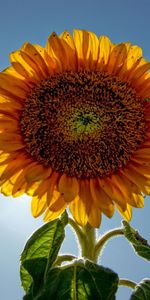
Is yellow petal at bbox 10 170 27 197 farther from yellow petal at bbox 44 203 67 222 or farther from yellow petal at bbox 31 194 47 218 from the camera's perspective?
yellow petal at bbox 44 203 67 222

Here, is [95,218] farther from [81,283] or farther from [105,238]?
[81,283]

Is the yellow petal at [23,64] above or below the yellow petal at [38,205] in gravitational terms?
above

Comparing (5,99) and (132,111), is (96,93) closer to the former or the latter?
(132,111)

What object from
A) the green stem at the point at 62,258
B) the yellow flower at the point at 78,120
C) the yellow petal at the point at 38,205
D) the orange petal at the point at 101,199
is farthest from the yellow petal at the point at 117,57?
the green stem at the point at 62,258

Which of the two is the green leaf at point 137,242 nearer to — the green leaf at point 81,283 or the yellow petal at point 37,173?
the green leaf at point 81,283

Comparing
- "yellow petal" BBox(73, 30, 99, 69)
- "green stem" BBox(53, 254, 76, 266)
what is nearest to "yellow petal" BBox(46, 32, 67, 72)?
"yellow petal" BBox(73, 30, 99, 69)
